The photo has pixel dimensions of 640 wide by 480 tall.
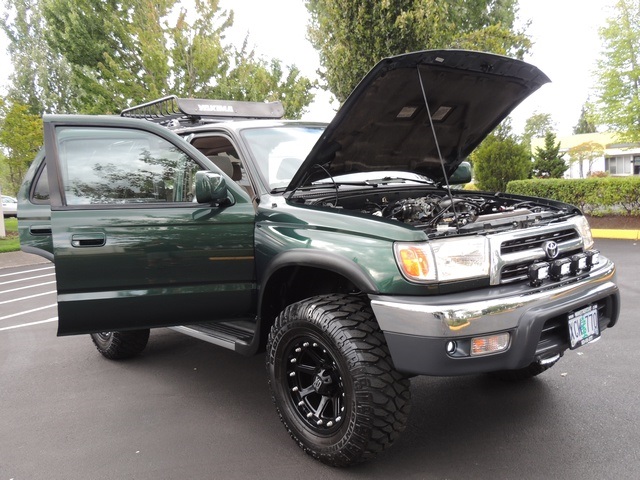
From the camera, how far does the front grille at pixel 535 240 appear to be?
271cm

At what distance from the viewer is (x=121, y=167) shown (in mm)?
3424

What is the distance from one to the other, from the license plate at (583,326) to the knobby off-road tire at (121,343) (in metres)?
3.47

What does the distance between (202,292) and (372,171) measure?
1.54 m

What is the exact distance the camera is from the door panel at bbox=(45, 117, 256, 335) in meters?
3.06

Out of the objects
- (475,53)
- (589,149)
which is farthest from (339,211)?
(589,149)

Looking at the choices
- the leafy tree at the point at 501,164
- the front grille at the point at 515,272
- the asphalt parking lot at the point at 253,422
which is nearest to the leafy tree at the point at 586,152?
the leafy tree at the point at 501,164

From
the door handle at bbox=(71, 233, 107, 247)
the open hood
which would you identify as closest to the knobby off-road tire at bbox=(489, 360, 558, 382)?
the open hood

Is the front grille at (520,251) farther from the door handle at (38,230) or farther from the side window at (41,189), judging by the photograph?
the side window at (41,189)

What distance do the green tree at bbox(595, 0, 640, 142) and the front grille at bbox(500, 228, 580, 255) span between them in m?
21.1

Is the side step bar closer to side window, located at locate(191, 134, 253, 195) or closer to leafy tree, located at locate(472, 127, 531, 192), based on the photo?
side window, located at locate(191, 134, 253, 195)

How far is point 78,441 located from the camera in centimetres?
328

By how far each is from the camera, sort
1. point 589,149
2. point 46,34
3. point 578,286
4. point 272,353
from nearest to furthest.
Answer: point 578,286
point 272,353
point 46,34
point 589,149

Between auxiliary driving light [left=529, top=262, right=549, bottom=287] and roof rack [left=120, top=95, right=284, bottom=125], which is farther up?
roof rack [left=120, top=95, right=284, bottom=125]

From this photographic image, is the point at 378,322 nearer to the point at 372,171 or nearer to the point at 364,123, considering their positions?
the point at 364,123
